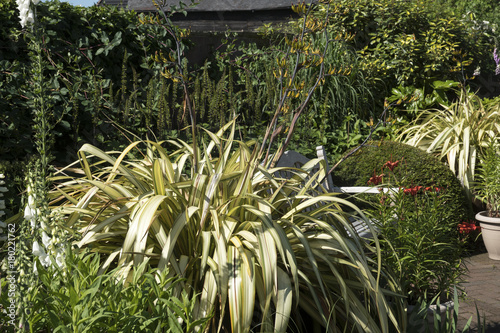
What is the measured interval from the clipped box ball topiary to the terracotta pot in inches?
6.6

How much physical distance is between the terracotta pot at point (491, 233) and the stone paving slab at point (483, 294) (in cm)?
8

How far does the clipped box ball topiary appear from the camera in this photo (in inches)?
191

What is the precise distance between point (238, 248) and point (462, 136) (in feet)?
14.5

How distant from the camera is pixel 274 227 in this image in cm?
197

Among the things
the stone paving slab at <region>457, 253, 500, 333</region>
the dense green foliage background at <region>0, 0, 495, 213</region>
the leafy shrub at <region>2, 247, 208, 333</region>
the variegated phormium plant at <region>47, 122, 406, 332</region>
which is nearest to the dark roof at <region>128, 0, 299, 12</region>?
the dense green foliage background at <region>0, 0, 495, 213</region>

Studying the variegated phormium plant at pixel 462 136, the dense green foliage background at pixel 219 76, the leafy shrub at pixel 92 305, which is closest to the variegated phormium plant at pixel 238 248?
the leafy shrub at pixel 92 305

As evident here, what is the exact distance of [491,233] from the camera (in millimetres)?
4805

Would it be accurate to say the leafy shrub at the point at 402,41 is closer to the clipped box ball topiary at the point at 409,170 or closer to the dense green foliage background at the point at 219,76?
the dense green foliage background at the point at 219,76

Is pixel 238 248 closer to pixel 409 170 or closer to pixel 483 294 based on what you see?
pixel 483 294

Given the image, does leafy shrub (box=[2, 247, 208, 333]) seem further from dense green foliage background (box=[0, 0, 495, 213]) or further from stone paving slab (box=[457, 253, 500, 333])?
stone paving slab (box=[457, 253, 500, 333])

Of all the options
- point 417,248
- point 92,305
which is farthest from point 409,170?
point 92,305

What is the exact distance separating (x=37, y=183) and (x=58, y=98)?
3017mm

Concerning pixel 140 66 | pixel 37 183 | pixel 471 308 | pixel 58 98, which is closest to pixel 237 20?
pixel 140 66

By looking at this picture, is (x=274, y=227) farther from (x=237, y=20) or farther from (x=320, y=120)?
(x=237, y=20)
